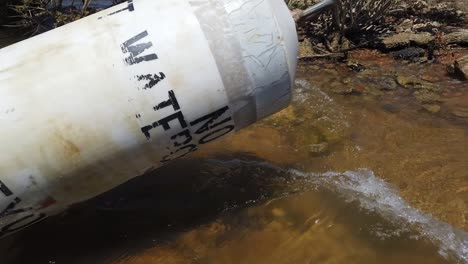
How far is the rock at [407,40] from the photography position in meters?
5.07

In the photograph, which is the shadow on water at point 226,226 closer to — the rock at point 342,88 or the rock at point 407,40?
the rock at point 342,88

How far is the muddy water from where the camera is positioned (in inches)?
104

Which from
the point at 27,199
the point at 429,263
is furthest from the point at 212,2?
the point at 429,263

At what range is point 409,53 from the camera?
495 centimetres

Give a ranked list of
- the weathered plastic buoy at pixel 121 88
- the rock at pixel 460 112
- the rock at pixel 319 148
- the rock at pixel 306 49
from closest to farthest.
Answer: the weathered plastic buoy at pixel 121 88 < the rock at pixel 319 148 < the rock at pixel 460 112 < the rock at pixel 306 49

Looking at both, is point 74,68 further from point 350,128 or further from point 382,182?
point 350,128

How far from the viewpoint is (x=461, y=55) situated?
193 inches

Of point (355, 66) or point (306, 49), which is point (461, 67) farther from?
point (306, 49)

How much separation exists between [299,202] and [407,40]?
117 inches

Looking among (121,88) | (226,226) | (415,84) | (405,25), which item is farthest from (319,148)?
(405,25)

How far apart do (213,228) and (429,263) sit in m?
1.22

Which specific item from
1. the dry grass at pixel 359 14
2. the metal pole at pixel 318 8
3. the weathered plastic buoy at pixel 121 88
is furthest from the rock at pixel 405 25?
the weathered plastic buoy at pixel 121 88

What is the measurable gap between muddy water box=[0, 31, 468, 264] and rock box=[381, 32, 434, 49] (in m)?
1.25

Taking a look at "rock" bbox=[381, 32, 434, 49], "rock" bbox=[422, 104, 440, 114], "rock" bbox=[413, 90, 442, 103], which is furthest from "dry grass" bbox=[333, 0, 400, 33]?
"rock" bbox=[422, 104, 440, 114]
